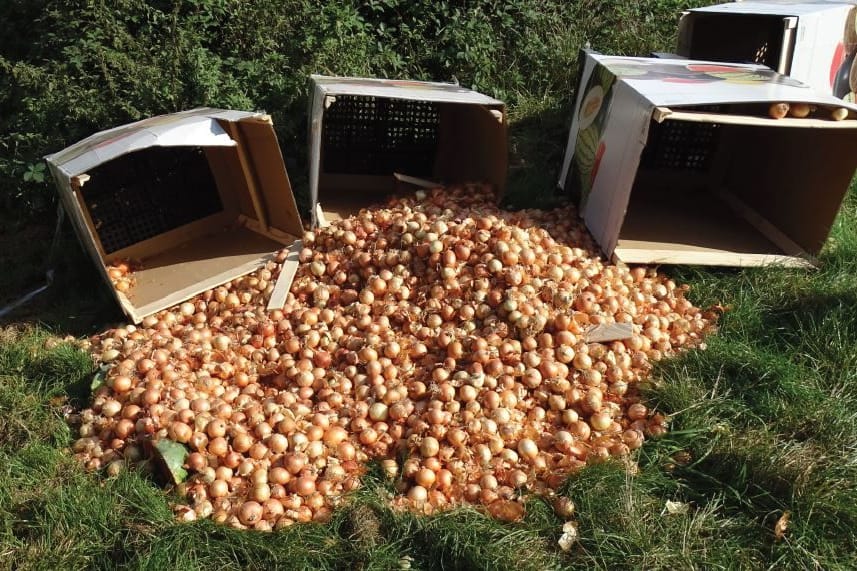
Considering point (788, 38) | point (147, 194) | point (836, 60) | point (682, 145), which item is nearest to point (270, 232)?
point (147, 194)

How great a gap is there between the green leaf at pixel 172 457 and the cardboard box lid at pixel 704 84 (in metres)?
2.47

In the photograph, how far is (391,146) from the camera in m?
4.75

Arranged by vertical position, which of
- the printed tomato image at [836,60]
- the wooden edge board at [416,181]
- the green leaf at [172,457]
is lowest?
the green leaf at [172,457]

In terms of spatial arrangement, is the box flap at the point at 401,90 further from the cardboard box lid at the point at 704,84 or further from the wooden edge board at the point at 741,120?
the wooden edge board at the point at 741,120

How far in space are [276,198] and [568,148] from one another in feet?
6.32

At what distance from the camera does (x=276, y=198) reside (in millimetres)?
3889

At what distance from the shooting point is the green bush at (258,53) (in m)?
4.57

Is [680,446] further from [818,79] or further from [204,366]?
[818,79]

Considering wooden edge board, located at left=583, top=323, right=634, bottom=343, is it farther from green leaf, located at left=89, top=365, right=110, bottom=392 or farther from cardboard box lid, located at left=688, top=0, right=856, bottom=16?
cardboard box lid, located at left=688, top=0, right=856, bottom=16

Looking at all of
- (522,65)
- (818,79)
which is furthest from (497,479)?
(522,65)

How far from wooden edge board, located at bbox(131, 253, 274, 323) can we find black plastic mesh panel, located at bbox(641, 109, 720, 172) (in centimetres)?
265

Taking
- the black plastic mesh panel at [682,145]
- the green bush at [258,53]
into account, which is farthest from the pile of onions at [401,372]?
the green bush at [258,53]

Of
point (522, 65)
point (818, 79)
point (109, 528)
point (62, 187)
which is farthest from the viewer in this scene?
point (522, 65)

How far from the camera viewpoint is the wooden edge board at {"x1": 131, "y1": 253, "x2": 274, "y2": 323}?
345cm
